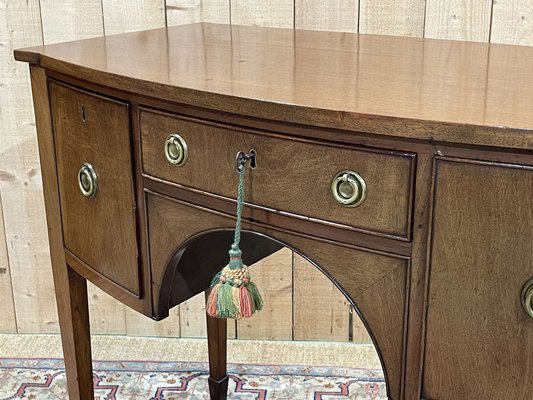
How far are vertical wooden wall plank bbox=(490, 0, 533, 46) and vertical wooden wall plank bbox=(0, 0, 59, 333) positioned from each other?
37.3 inches

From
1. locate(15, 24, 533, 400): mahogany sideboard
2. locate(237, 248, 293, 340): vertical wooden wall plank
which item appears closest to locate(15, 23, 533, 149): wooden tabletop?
locate(15, 24, 533, 400): mahogany sideboard

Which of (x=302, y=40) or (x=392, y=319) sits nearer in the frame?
(x=392, y=319)

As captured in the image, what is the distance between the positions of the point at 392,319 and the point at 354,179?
0.17m

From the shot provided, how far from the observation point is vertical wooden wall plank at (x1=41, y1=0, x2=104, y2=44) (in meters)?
1.64

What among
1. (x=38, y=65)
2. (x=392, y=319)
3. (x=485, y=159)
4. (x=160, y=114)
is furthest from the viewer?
(x=38, y=65)

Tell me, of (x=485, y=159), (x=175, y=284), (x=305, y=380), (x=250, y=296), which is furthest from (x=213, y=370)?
(x=485, y=159)

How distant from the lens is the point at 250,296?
96cm

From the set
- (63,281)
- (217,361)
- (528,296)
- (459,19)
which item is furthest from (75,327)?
(459,19)

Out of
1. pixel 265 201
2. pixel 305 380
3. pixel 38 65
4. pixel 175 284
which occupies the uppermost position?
pixel 38 65

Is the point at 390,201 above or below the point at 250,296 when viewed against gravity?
above

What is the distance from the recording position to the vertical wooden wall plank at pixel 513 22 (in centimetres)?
148

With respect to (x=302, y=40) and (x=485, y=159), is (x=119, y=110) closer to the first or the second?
(x=302, y=40)

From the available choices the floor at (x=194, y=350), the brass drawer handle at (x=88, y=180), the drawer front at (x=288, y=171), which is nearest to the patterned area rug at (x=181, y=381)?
the floor at (x=194, y=350)

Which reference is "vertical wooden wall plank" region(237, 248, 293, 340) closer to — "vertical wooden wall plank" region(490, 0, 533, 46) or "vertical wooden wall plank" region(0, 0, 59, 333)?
"vertical wooden wall plank" region(0, 0, 59, 333)
